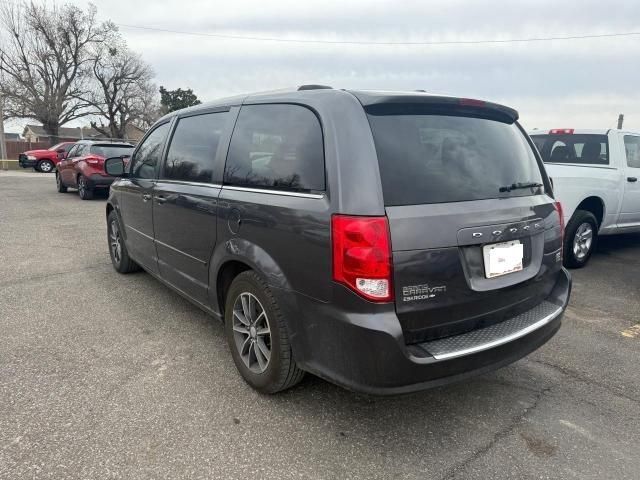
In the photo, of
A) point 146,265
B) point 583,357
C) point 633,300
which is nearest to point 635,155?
point 633,300

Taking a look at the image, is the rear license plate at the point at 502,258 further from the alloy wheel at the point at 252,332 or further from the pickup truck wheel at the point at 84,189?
the pickup truck wheel at the point at 84,189

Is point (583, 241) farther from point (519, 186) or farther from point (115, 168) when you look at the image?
point (115, 168)

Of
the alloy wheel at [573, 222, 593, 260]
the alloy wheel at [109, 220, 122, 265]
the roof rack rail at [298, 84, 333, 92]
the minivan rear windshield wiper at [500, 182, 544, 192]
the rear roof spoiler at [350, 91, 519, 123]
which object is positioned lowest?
the alloy wheel at [573, 222, 593, 260]

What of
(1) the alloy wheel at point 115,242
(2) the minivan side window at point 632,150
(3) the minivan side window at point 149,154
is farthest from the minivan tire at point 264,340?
(2) the minivan side window at point 632,150

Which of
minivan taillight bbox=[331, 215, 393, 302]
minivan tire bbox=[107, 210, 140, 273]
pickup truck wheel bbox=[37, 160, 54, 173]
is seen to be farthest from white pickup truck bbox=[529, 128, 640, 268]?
pickup truck wheel bbox=[37, 160, 54, 173]

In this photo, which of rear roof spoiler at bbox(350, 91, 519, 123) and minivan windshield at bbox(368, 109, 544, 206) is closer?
minivan windshield at bbox(368, 109, 544, 206)

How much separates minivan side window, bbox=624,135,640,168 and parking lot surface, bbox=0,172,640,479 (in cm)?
297

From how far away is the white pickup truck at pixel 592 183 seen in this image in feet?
19.0

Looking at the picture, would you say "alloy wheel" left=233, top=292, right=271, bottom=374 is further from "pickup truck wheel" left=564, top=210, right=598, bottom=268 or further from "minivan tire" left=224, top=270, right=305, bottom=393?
"pickup truck wheel" left=564, top=210, right=598, bottom=268

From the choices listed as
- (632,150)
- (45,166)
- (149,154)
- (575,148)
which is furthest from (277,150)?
(45,166)

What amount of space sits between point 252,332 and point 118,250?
3.09 metres

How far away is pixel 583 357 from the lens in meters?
3.46

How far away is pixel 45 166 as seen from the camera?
84.7 ft

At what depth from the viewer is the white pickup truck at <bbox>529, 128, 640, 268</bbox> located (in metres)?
5.78
